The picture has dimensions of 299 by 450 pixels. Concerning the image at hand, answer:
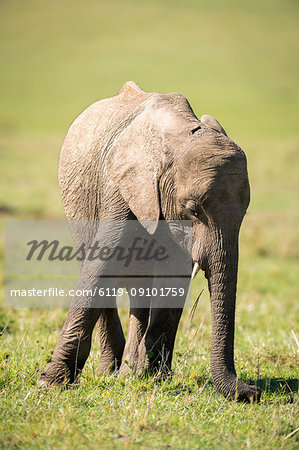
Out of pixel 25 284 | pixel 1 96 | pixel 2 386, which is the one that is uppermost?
pixel 2 386

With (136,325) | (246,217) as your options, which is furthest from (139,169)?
(246,217)

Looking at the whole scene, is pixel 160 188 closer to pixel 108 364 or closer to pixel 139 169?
pixel 139 169

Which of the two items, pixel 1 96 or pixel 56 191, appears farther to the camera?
pixel 1 96

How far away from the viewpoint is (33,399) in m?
5.12

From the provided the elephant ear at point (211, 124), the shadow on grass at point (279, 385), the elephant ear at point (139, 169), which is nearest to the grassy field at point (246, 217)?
the shadow on grass at point (279, 385)

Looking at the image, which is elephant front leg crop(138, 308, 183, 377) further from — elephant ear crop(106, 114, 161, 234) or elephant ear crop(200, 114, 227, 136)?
elephant ear crop(200, 114, 227, 136)

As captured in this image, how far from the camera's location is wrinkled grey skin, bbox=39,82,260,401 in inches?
198

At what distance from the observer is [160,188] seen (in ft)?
17.2

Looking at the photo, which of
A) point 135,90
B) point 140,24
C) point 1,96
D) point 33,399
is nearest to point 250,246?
point 135,90

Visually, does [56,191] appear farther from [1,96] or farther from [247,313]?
[1,96]

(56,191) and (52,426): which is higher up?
(52,426)

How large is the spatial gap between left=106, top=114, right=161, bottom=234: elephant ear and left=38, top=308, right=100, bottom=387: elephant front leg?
96cm

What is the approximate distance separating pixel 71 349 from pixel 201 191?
1796 millimetres

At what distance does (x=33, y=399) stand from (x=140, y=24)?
114 metres
